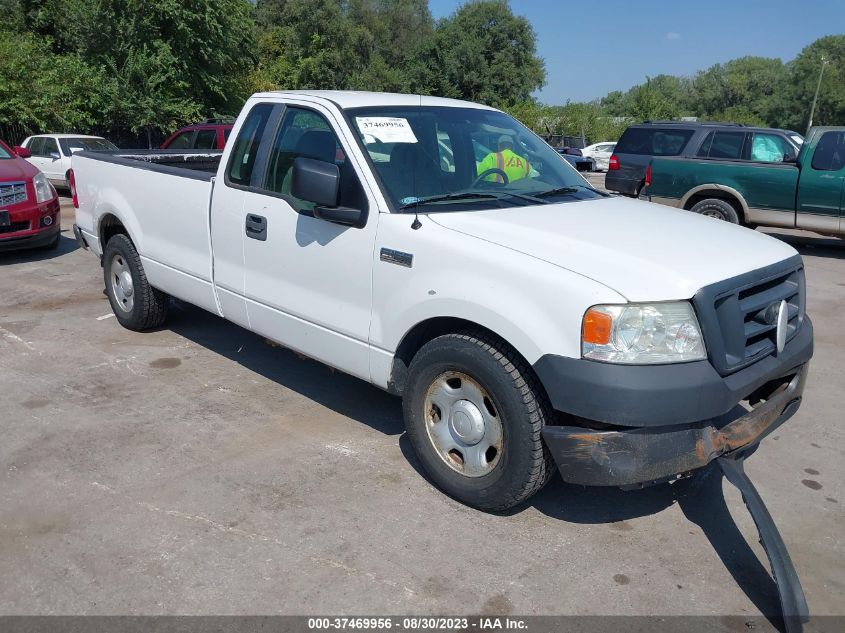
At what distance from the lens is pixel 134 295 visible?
6.22m

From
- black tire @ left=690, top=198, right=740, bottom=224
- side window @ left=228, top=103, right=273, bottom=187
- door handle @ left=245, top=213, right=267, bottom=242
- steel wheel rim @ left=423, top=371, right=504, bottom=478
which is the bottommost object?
steel wheel rim @ left=423, top=371, right=504, bottom=478

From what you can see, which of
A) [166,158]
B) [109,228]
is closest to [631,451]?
[109,228]

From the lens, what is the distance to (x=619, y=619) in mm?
3029

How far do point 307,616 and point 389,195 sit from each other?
2.07 m

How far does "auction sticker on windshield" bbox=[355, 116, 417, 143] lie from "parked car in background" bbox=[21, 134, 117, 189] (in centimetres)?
1398

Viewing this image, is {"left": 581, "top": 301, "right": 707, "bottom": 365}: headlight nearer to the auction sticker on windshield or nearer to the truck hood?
the truck hood

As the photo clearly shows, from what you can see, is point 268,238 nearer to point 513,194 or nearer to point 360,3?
point 513,194

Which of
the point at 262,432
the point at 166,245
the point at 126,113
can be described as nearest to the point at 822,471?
the point at 262,432

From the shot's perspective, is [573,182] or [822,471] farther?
[573,182]

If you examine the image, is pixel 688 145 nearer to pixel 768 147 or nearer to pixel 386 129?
pixel 768 147

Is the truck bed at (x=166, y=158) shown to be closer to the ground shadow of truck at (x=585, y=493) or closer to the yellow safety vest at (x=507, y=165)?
the ground shadow of truck at (x=585, y=493)

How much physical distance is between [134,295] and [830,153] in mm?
9561

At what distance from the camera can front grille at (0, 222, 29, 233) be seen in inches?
355

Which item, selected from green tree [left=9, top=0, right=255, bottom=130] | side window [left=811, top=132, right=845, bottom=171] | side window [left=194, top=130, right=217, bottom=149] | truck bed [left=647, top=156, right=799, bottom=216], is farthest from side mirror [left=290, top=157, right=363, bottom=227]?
green tree [left=9, top=0, right=255, bottom=130]
